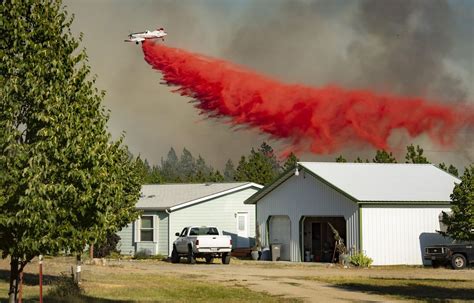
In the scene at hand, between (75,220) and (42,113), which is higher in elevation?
(42,113)

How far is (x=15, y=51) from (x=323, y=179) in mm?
29423

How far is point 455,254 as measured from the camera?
3984 centimetres

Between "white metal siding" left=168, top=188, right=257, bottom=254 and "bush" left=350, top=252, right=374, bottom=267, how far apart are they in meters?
14.8

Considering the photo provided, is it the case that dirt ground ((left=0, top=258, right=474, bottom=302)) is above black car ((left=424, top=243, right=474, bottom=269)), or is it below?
below

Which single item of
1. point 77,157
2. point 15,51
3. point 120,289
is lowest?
point 120,289

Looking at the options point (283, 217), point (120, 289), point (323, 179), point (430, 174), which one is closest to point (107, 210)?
point (120, 289)

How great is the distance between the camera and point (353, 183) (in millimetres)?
45156

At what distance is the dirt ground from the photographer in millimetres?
26516

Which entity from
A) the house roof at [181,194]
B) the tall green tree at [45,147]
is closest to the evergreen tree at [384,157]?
the house roof at [181,194]

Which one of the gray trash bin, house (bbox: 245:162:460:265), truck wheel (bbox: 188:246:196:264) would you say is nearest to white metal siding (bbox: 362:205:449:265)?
house (bbox: 245:162:460:265)

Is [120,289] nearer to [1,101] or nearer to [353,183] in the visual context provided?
[1,101]

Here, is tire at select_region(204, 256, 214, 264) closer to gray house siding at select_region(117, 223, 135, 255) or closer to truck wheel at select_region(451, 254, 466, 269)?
gray house siding at select_region(117, 223, 135, 255)

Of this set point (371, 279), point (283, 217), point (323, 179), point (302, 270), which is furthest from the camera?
point (283, 217)

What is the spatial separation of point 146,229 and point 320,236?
12.2 meters
